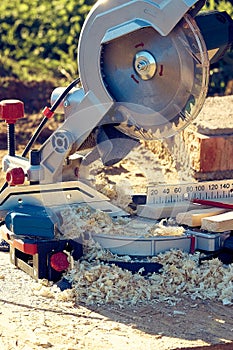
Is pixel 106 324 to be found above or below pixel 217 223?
below

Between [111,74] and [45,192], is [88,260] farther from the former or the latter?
[111,74]

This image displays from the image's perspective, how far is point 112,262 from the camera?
17.6 feet

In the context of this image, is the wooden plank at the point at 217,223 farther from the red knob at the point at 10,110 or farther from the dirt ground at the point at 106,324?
the red knob at the point at 10,110

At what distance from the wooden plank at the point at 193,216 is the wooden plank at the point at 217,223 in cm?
6

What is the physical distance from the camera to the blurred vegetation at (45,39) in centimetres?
1120

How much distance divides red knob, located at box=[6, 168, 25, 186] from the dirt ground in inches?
23.0

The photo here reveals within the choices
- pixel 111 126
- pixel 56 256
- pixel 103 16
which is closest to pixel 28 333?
pixel 56 256

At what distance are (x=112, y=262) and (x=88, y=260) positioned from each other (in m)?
0.16

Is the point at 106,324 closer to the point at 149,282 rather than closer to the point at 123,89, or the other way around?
the point at 149,282

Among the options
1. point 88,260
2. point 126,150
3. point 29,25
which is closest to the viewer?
point 88,260

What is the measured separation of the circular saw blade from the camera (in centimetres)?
532

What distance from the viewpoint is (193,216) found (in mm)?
5602

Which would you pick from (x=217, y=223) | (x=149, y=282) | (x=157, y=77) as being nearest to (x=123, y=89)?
(x=157, y=77)

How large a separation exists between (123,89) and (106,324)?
1.42 meters
